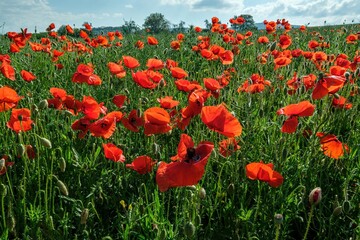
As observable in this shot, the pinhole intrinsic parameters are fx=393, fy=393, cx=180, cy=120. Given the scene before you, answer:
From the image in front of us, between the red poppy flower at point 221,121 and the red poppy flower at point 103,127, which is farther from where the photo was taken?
the red poppy flower at point 103,127

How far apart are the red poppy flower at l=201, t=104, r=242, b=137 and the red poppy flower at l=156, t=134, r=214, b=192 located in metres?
0.16

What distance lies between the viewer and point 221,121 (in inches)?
56.3

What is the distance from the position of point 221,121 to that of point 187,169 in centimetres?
30

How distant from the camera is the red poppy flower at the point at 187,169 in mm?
1179

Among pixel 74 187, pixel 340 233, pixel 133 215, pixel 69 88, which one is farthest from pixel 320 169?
pixel 69 88

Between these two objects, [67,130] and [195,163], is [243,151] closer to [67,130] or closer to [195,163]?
[195,163]

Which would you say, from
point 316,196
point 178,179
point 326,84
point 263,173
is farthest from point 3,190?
point 326,84

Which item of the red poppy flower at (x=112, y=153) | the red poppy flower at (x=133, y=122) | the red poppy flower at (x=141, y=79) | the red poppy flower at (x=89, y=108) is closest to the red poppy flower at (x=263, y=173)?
the red poppy flower at (x=112, y=153)

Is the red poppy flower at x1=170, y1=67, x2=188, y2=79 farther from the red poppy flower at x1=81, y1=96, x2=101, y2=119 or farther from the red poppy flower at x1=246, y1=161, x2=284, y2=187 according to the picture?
the red poppy flower at x1=246, y1=161, x2=284, y2=187

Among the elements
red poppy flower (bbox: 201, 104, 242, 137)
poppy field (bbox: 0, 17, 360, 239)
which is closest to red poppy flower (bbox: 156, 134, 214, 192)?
poppy field (bbox: 0, 17, 360, 239)

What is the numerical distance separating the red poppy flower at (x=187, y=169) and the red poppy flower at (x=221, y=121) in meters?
0.16

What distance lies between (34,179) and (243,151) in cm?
111

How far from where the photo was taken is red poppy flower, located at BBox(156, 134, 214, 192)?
118cm

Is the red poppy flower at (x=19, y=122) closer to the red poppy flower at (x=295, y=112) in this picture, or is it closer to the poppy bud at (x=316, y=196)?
the red poppy flower at (x=295, y=112)
